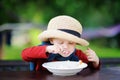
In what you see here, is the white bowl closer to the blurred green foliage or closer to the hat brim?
the hat brim

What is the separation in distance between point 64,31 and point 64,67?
16cm

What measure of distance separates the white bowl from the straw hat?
0.34 ft

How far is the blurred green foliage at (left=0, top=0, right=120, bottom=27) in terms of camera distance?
4254mm

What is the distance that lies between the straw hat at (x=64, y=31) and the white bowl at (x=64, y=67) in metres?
0.11

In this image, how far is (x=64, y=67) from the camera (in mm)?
1743

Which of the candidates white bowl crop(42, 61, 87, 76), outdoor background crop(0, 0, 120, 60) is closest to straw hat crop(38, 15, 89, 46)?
white bowl crop(42, 61, 87, 76)

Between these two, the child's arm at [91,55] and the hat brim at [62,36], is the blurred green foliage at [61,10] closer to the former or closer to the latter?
the child's arm at [91,55]

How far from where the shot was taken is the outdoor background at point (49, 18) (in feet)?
13.9

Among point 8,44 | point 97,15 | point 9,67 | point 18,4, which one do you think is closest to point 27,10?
point 18,4

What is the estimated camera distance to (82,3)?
4.23 m

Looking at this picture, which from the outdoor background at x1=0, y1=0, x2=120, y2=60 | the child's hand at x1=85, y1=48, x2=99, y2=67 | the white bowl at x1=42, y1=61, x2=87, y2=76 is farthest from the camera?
the outdoor background at x1=0, y1=0, x2=120, y2=60

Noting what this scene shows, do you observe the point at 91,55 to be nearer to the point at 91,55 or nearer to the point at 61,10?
the point at 91,55

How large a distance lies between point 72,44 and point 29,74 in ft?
0.78

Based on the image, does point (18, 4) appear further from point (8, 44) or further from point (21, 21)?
point (8, 44)
